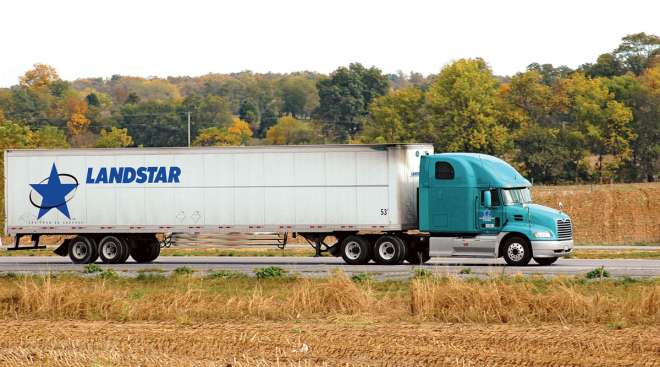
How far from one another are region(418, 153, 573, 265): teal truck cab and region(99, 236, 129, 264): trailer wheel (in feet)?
35.6

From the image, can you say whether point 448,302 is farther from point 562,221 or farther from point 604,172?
point 604,172

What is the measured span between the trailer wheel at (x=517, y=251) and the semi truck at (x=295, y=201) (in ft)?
0.11

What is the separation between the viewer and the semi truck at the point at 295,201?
3506 cm

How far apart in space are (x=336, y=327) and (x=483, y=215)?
16113mm

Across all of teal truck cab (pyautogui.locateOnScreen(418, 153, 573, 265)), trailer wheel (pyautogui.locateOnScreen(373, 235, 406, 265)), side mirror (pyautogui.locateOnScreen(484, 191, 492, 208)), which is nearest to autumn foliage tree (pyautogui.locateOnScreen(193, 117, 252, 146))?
trailer wheel (pyautogui.locateOnScreen(373, 235, 406, 265))

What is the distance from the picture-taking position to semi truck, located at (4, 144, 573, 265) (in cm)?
3506

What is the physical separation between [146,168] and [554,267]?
14.6 meters

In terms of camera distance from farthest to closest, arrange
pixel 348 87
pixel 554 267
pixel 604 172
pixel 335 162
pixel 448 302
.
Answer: pixel 348 87 → pixel 604 172 → pixel 335 162 → pixel 554 267 → pixel 448 302

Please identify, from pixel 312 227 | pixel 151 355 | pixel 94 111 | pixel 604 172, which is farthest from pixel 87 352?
pixel 94 111

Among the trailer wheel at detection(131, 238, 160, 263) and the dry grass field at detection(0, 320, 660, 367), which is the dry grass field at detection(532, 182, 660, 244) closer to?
the trailer wheel at detection(131, 238, 160, 263)

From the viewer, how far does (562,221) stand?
34.8 m

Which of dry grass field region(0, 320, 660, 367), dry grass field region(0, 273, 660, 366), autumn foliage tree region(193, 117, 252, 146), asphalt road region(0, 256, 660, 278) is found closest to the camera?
dry grass field region(0, 320, 660, 367)

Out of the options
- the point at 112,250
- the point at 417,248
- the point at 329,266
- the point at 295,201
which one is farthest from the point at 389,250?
the point at 112,250

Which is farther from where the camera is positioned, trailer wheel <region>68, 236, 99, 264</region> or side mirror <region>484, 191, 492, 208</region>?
trailer wheel <region>68, 236, 99, 264</region>
